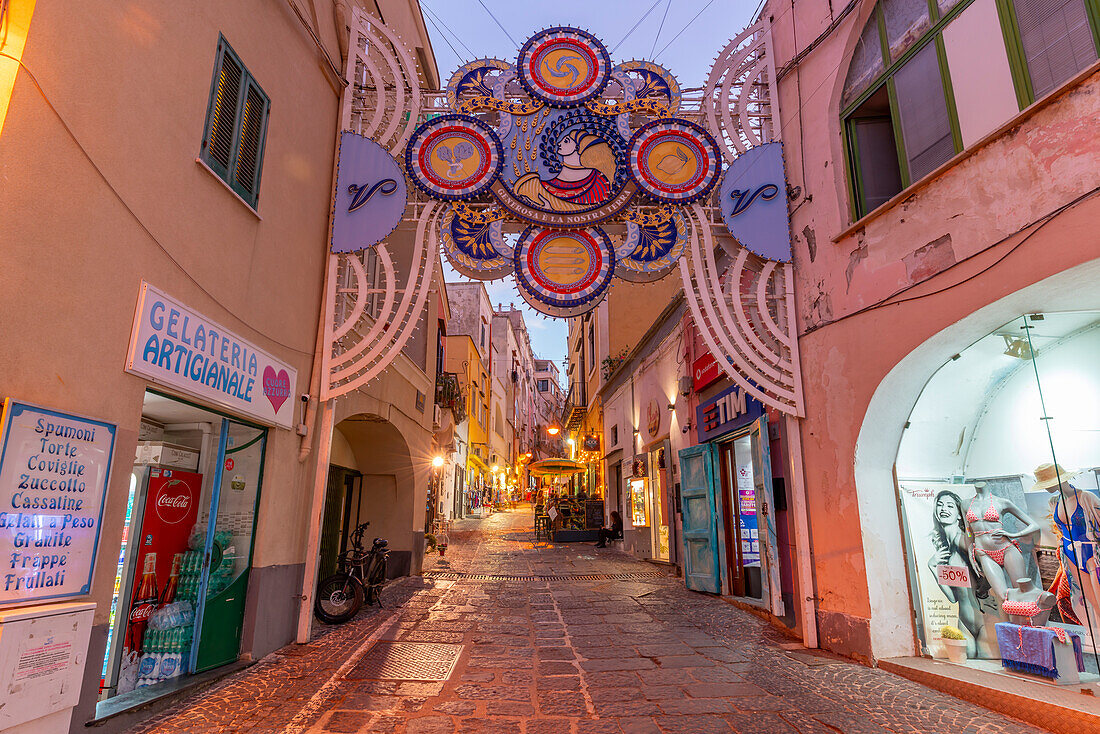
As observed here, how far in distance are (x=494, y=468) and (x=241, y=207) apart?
43.6 meters

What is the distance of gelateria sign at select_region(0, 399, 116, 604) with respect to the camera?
3.18m

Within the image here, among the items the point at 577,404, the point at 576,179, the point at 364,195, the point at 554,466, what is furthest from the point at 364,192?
the point at 577,404

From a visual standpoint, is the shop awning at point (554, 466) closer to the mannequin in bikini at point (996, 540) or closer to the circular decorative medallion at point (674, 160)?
the circular decorative medallion at point (674, 160)

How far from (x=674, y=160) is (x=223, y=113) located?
5.22 meters

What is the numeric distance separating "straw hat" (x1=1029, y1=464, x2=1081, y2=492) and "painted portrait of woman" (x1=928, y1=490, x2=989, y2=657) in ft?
2.35

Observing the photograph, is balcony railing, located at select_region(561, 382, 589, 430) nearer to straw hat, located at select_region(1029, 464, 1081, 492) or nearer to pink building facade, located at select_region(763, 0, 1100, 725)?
pink building facade, located at select_region(763, 0, 1100, 725)

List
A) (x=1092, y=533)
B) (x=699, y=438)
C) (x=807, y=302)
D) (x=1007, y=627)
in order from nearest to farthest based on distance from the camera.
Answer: (x=1092, y=533) → (x=1007, y=627) → (x=807, y=302) → (x=699, y=438)

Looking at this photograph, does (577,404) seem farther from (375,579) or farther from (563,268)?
(563,268)

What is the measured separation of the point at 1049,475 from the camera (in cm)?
516

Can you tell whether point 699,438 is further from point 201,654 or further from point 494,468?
point 494,468

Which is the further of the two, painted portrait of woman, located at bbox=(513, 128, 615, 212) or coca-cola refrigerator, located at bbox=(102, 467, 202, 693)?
painted portrait of woman, located at bbox=(513, 128, 615, 212)

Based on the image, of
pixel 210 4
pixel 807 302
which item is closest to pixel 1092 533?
pixel 807 302

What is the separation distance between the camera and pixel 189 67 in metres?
4.79

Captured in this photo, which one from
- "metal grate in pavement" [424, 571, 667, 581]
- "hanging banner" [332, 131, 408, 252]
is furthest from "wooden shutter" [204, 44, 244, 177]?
"metal grate in pavement" [424, 571, 667, 581]
